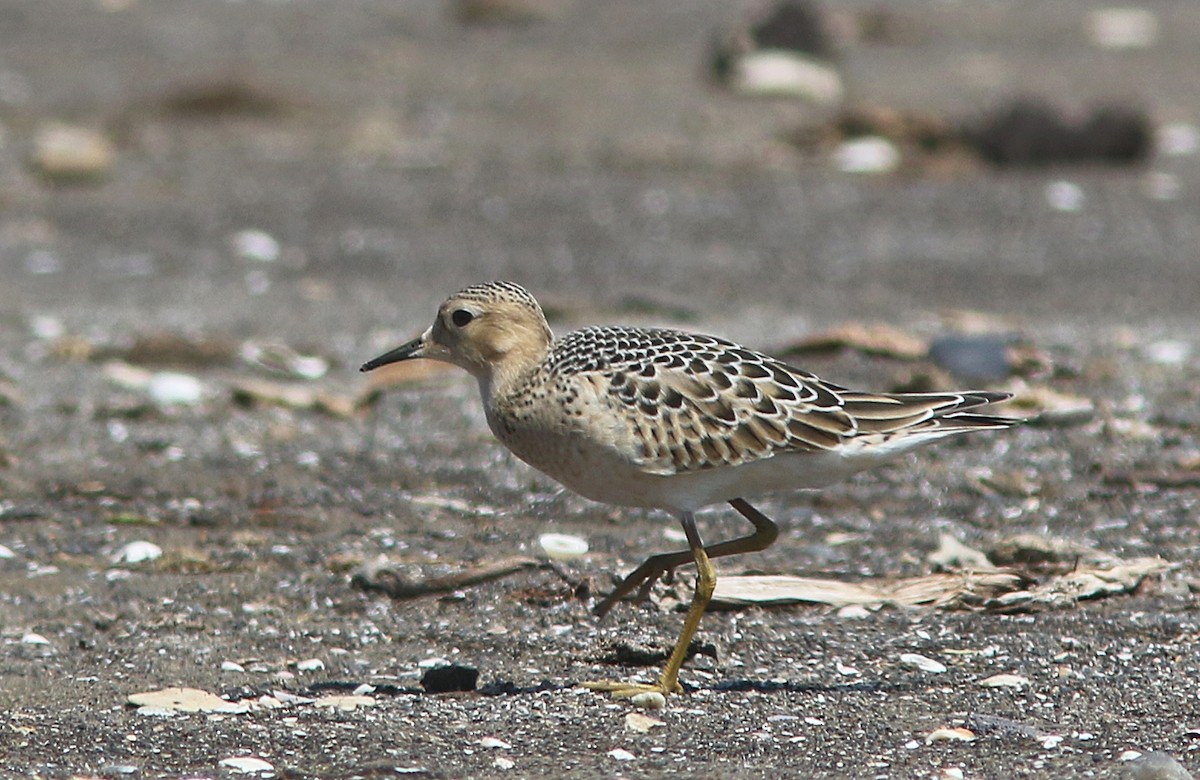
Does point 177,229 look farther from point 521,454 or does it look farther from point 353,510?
point 521,454

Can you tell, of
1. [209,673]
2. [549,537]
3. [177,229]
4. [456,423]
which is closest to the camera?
[209,673]

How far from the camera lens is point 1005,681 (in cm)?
526

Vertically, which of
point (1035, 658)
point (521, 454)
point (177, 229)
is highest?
point (521, 454)

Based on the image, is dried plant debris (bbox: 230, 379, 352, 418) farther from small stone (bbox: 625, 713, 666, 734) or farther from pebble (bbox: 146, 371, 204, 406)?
small stone (bbox: 625, 713, 666, 734)

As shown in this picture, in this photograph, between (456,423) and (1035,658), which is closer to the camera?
Result: (1035,658)

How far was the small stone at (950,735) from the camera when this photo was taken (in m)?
4.75

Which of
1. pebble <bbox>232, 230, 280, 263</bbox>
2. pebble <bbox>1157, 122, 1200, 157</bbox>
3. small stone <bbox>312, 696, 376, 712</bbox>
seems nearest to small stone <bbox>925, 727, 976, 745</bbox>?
small stone <bbox>312, 696, 376, 712</bbox>

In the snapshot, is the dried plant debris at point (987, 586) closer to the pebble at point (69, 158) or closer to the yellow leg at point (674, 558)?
the yellow leg at point (674, 558)

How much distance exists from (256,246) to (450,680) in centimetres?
765

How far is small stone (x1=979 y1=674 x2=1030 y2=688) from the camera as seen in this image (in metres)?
5.23

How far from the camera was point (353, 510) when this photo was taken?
23.4ft

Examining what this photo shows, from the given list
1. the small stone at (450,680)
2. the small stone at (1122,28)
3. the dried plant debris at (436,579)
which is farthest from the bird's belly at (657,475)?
the small stone at (1122,28)

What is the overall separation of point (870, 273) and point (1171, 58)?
A: 30.0 feet

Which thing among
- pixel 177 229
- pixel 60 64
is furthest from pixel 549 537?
pixel 60 64
